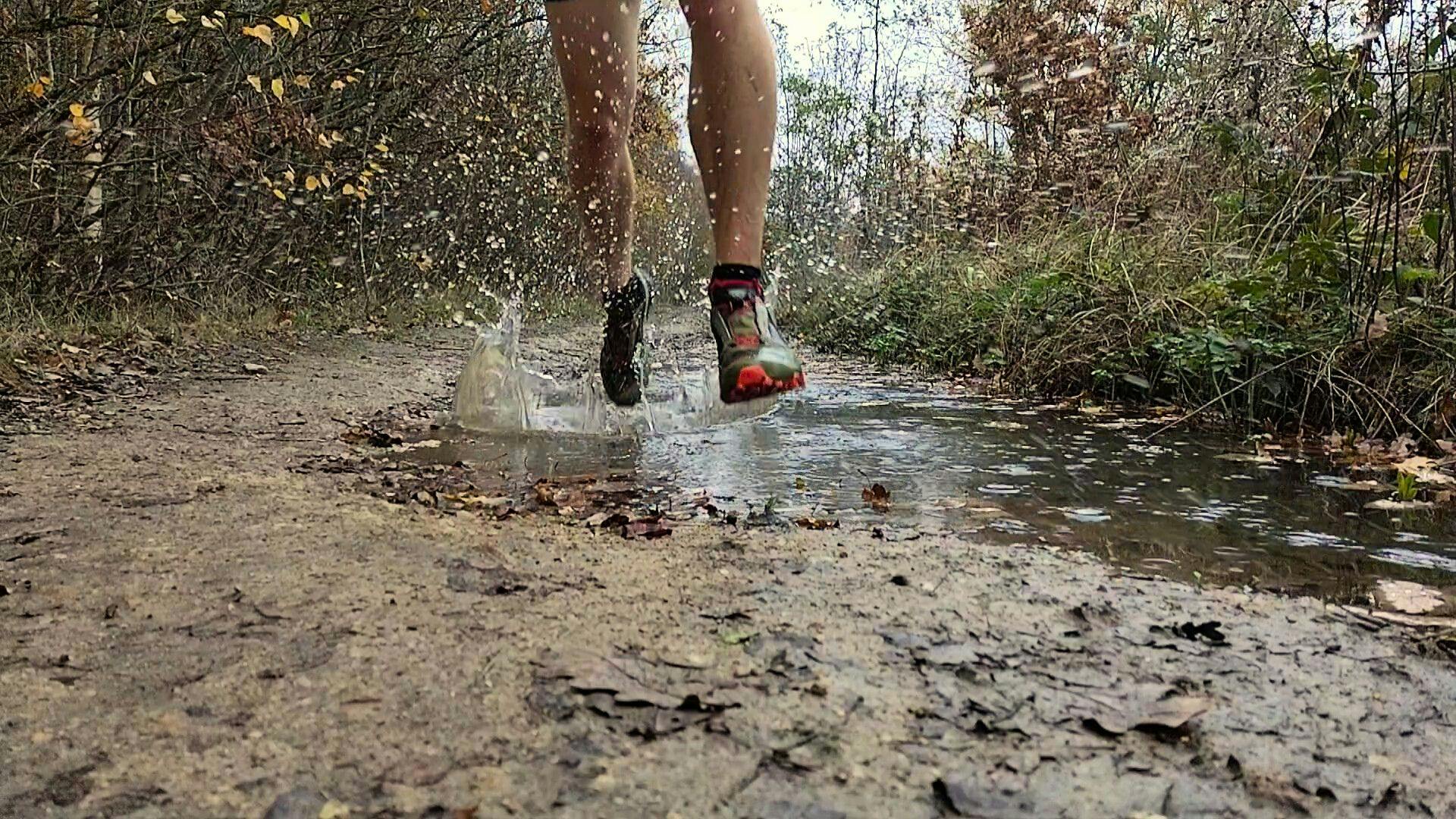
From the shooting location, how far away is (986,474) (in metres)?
2.07

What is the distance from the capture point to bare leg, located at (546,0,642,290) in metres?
2.60

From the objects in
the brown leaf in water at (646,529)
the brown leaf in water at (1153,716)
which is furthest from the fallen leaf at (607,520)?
the brown leaf in water at (1153,716)

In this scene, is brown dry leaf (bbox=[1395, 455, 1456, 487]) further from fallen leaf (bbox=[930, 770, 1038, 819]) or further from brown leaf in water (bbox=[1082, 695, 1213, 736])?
fallen leaf (bbox=[930, 770, 1038, 819])

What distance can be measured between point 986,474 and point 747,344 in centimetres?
54

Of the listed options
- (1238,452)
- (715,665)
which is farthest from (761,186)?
(715,665)

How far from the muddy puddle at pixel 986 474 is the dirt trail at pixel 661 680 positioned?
0.20m

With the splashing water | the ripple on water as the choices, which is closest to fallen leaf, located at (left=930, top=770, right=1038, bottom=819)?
the ripple on water

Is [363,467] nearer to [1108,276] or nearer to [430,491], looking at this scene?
[430,491]

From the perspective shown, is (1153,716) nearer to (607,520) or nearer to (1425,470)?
(607,520)

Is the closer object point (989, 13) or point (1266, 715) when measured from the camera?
point (1266, 715)

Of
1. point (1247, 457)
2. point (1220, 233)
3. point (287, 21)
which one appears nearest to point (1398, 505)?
point (1247, 457)

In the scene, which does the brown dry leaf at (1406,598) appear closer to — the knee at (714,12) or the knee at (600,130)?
the knee at (714,12)

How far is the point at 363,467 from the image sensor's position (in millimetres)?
2020

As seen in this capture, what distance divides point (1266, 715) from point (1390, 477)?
4.94ft
